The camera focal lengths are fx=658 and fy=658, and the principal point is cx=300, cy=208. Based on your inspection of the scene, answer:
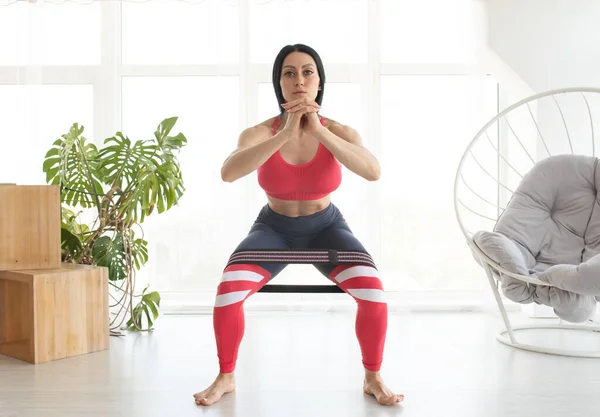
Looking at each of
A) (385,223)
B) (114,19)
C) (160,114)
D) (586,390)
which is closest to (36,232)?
(160,114)

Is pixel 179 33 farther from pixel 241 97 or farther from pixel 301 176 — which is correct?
pixel 301 176

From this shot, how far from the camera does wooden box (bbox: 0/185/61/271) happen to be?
108 inches

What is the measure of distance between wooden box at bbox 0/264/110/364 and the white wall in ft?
8.06

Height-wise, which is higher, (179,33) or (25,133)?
(179,33)

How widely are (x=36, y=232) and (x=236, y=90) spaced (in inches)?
59.4

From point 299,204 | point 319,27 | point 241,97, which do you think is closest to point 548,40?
point 319,27

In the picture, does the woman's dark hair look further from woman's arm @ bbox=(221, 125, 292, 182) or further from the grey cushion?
the grey cushion

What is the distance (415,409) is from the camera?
2.01 m

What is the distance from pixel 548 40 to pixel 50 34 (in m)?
2.84

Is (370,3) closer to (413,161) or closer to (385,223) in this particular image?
(413,161)

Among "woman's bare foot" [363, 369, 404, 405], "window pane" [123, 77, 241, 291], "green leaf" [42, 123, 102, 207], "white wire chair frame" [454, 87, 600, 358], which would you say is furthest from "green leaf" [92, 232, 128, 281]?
"white wire chair frame" [454, 87, 600, 358]

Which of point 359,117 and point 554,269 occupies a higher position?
point 359,117

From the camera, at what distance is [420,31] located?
12.7 ft

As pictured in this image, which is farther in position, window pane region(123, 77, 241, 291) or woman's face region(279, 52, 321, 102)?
window pane region(123, 77, 241, 291)
